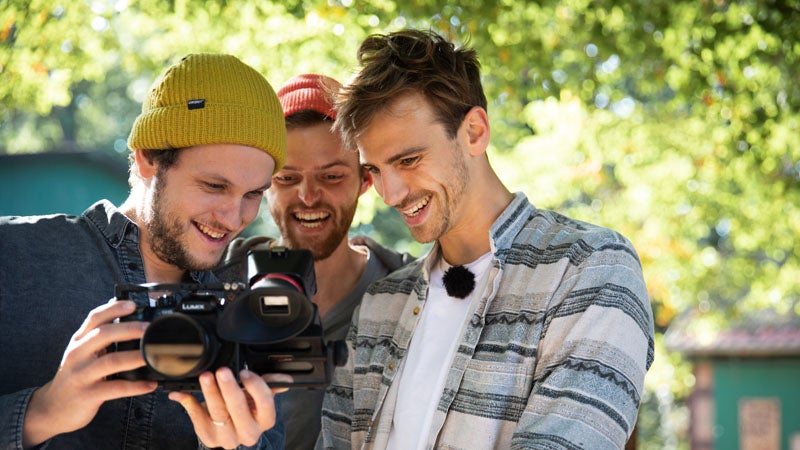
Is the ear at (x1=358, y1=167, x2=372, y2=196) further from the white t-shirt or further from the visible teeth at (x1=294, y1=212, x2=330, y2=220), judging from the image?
the white t-shirt

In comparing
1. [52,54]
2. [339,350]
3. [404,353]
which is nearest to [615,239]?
[404,353]

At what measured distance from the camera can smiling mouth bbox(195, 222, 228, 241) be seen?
3.17m

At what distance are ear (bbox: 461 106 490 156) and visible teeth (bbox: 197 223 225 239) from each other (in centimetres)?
91

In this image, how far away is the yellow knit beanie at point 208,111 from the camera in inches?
125

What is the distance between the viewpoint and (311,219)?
416 cm

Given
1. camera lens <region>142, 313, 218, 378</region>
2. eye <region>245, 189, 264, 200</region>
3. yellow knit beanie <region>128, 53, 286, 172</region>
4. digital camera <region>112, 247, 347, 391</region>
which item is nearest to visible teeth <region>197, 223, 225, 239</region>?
eye <region>245, 189, 264, 200</region>

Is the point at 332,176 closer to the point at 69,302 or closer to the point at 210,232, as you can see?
the point at 210,232

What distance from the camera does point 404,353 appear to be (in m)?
3.36

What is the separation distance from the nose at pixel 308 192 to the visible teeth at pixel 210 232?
91 centimetres

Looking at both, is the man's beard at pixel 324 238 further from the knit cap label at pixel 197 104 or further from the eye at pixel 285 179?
the knit cap label at pixel 197 104

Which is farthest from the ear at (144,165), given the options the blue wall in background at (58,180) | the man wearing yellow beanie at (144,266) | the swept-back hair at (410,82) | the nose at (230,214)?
the blue wall in background at (58,180)

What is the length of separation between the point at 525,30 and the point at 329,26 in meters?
1.52

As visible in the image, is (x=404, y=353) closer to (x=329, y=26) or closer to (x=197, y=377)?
(x=197, y=377)

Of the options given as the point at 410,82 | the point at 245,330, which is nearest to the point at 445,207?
the point at 410,82
